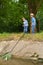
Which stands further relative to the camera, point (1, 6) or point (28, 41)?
point (1, 6)

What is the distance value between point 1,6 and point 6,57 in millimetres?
15719

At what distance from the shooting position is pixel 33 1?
23.3 metres

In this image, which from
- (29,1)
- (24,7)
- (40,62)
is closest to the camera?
(40,62)

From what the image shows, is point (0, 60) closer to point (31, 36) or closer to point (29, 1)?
point (31, 36)

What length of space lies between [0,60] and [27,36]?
2.90 meters

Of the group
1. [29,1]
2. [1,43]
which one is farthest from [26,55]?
[29,1]

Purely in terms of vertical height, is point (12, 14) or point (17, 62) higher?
point (12, 14)

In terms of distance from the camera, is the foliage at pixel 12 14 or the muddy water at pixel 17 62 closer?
the muddy water at pixel 17 62

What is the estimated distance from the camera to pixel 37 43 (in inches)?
514

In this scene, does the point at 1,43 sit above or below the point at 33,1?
below

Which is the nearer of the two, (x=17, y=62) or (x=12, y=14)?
(x=17, y=62)

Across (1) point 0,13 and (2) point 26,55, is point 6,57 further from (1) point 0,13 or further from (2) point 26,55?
(1) point 0,13

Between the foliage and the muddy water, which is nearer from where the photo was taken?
the muddy water

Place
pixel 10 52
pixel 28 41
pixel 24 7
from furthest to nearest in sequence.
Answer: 1. pixel 24 7
2. pixel 28 41
3. pixel 10 52
